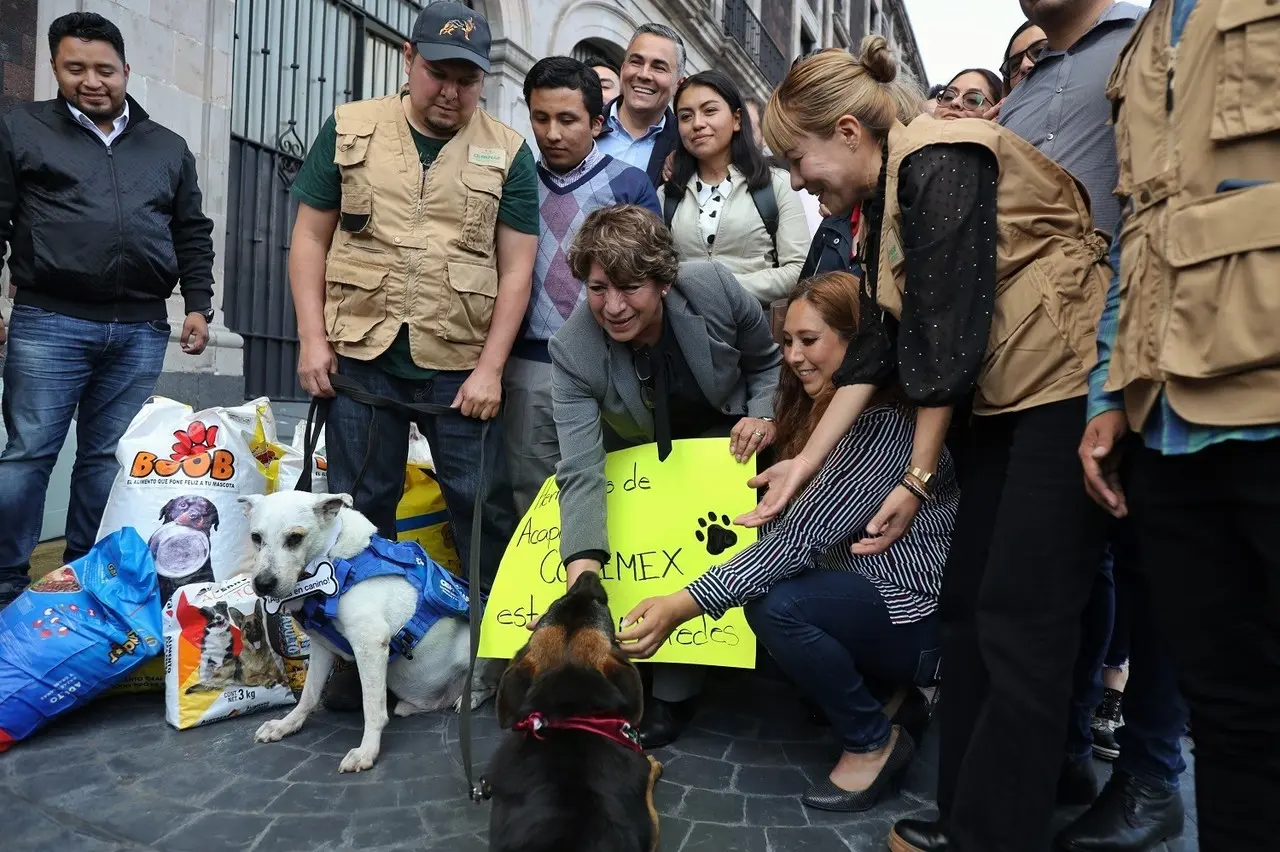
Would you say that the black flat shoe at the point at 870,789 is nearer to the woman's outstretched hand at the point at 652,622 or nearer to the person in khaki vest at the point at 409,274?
the woman's outstretched hand at the point at 652,622

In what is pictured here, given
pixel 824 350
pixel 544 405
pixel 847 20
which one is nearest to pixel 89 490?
pixel 544 405

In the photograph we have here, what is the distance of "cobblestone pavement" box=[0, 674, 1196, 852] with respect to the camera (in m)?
2.37

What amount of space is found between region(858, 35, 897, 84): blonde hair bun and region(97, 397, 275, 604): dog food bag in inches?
112

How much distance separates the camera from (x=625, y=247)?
9.08ft

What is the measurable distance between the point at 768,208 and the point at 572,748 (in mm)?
2591

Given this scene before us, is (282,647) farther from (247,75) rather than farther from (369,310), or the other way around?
(247,75)

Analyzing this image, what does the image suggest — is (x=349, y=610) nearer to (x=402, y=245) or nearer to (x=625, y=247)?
(x=402, y=245)

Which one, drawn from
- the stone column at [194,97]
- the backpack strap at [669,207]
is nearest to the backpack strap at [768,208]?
the backpack strap at [669,207]

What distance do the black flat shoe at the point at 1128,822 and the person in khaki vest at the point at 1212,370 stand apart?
100 cm

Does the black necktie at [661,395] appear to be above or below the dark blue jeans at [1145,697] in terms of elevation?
above

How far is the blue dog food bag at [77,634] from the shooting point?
2.84 meters

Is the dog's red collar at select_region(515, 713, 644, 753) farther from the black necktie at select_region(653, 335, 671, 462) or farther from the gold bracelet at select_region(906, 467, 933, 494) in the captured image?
the black necktie at select_region(653, 335, 671, 462)

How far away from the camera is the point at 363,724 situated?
313cm

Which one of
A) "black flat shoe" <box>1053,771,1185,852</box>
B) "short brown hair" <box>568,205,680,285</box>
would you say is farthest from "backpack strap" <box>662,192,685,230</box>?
"black flat shoe" <box>1053,771,1185,852</box>
